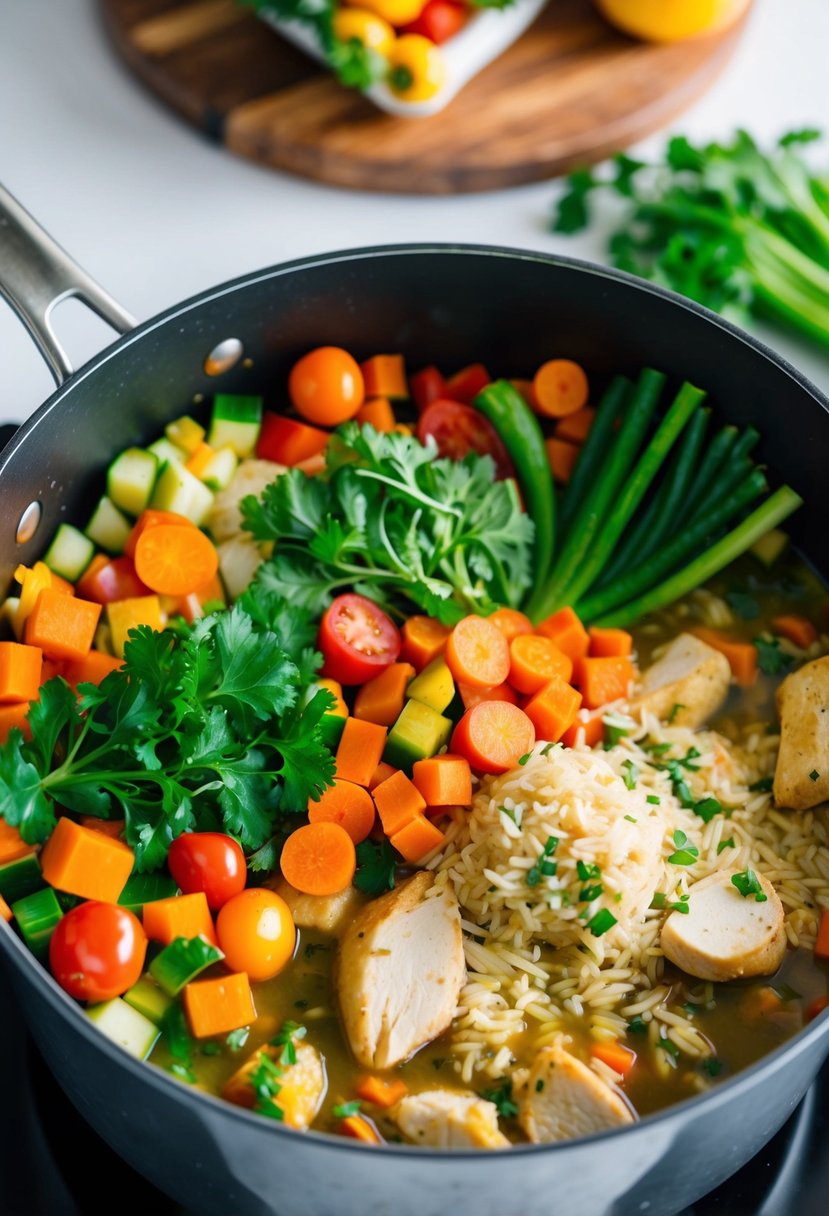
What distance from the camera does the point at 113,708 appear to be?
2.65m

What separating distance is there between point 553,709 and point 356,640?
1.63 ft

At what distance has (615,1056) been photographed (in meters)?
2.53

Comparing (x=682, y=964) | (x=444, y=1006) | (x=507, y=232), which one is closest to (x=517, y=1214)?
(x=444, y=1006)

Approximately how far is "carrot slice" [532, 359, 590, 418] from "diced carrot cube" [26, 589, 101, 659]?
1.35 meters

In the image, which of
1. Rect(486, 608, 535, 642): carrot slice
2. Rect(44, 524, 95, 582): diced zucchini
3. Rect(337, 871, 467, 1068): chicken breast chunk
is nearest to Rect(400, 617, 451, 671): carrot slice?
Rect(486, 608, 535, 642): carrot slice

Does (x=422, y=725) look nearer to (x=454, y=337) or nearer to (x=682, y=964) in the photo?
(x=682, y=964)

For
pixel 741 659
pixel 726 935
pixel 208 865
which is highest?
pixel 208 865

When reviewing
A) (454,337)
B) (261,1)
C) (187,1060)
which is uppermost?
(261,1)

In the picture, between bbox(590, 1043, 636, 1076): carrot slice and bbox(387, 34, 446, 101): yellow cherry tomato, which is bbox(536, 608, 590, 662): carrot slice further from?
bbox(387, 34, 446, 101): yellow cherry tomato

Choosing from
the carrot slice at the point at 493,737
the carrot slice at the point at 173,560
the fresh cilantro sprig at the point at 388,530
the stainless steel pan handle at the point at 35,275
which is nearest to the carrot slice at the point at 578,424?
the fresh cilantro sprig at the point at 388,530

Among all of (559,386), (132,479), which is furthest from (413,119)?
(132,479)

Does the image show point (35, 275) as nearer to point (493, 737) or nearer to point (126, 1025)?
point (493, 737)

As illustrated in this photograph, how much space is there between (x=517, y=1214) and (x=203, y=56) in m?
3.75

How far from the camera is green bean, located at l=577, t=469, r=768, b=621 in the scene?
10.8 ft
